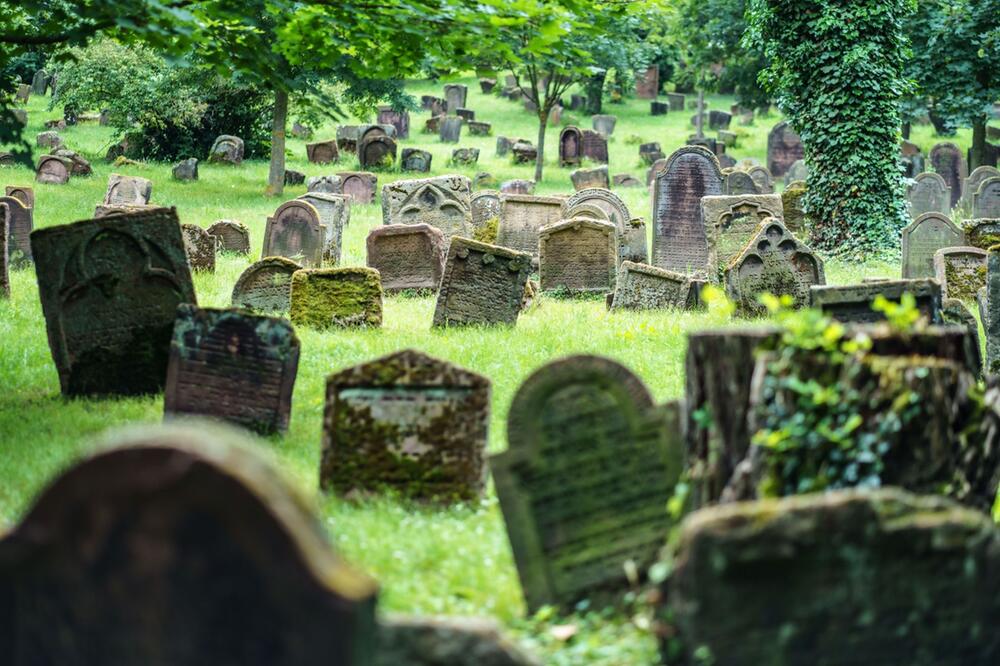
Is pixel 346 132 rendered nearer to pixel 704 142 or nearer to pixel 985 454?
pixel 704 142

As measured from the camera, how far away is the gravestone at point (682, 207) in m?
20.4

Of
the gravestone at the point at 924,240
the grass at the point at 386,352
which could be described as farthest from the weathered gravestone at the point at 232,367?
the gravestone at the point at 924,240

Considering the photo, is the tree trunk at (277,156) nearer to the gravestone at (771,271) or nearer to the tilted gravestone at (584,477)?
the gravestone at (771,271)

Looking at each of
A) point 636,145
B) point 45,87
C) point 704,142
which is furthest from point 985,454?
point 45,87

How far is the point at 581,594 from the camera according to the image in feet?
19.5

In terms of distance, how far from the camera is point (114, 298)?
36.0ft

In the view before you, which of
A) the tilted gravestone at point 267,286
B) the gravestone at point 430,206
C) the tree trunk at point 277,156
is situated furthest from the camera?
the tree trunk at point 277,156

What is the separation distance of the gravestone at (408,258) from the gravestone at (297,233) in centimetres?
212

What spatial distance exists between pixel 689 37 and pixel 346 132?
12.0m

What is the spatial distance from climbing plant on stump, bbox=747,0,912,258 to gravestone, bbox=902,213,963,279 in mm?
3203

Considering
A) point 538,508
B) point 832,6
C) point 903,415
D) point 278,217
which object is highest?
point 832,6

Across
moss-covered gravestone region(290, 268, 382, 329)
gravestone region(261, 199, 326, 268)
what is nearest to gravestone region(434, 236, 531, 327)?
moss-covered gravestone region(290, 268, 382, 329)

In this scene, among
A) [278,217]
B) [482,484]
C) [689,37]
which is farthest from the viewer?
[689,37]

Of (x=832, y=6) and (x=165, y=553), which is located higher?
(x=832, y=6)
